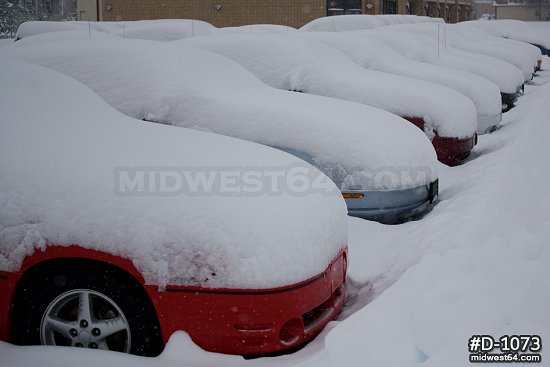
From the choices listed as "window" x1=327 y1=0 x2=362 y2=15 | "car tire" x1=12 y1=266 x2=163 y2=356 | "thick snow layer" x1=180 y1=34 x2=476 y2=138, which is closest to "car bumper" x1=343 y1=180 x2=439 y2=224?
"thick snow layer" x1=180 y1=34 x2=476 y2=138

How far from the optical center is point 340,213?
11.3 feet

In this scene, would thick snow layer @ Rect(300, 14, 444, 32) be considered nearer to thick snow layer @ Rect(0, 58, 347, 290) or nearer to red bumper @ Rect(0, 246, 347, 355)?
thick snow layer @ Rect(0, 58, 347, 290)

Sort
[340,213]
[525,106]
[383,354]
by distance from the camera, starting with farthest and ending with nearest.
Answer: [525,106], [340,213], [383,354]

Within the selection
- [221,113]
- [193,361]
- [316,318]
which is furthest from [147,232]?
[221,113]

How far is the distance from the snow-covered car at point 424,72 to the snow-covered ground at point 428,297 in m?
4.12

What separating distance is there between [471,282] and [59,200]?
201cm

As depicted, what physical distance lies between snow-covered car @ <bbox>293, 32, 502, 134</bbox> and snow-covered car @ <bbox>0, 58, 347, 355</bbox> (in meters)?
6.34

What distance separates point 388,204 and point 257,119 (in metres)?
1.25

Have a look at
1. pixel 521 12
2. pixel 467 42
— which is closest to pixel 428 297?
pixel 467 42

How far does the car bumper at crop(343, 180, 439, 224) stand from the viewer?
4883mm

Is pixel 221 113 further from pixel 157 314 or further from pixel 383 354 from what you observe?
pixel 383 354

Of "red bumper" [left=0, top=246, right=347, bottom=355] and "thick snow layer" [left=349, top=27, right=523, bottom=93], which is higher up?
"thick snow layer" [left=349, top=27, right=523, bottom=93]

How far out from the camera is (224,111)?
4902 millimetres

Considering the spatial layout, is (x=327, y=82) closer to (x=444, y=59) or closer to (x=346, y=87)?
(x=346, y=87)
